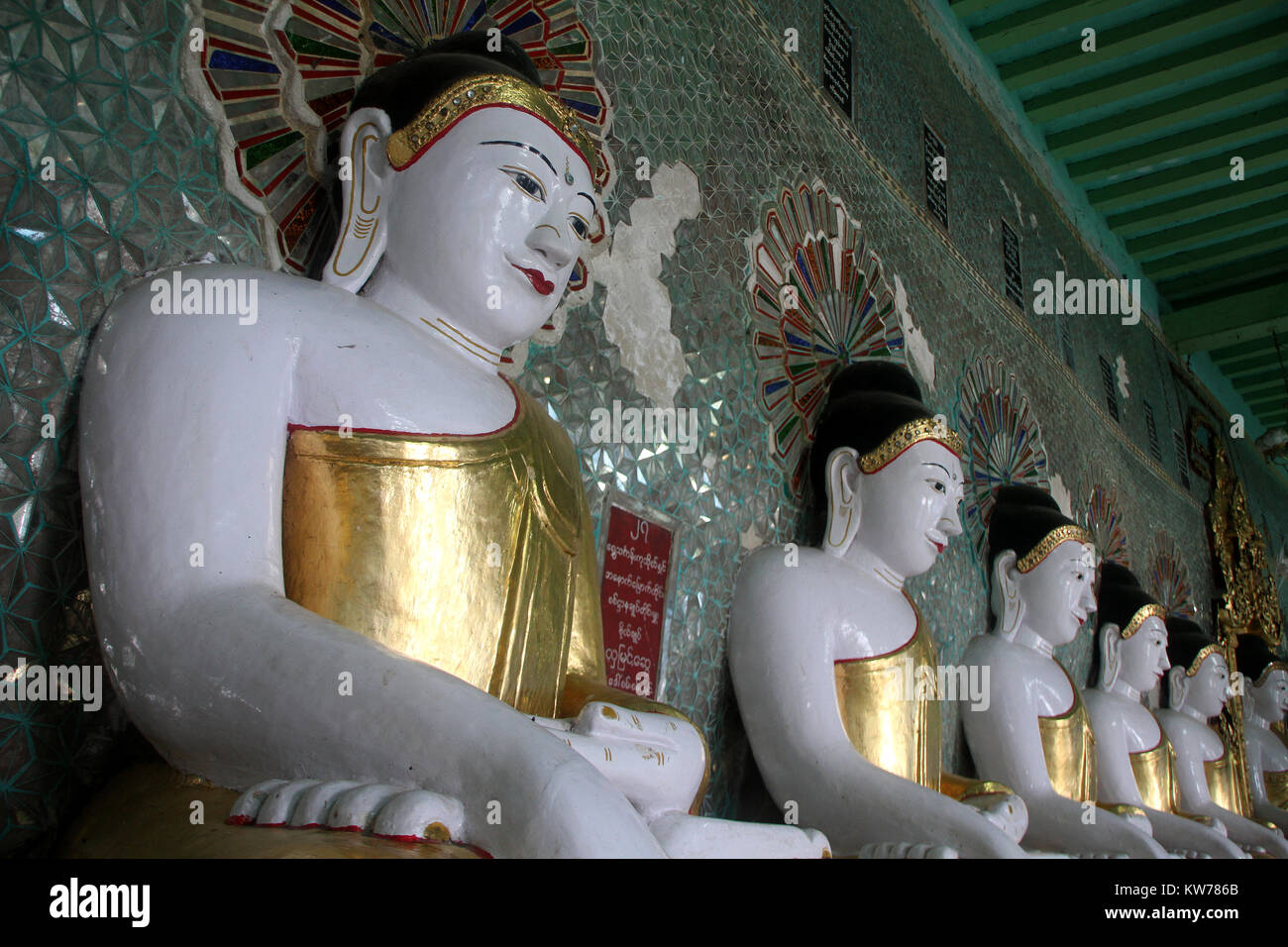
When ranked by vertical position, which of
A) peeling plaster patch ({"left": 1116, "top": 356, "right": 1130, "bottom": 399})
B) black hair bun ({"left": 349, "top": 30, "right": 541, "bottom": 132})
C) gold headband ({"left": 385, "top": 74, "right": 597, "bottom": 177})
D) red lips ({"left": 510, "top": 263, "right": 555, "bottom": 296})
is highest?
peeling plaster patch ({"left": 1116, "top": 356, "right": 1130, "bottom": 399})

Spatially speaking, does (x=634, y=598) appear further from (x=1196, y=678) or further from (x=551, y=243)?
(x=1196, y=678)

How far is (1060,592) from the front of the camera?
3809 mm

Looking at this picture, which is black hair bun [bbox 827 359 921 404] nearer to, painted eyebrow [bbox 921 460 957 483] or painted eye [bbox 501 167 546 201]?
painted eyebrow [bbox 921 460 957 483]

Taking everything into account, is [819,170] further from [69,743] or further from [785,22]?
[69,743]

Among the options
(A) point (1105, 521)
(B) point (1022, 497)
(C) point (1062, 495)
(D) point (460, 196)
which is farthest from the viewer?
(A) point (1105, 521)

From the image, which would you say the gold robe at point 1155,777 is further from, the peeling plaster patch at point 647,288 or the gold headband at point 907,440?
the peeling plaster patch at point 647,288

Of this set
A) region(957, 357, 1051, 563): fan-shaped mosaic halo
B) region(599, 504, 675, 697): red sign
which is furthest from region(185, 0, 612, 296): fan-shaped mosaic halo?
region(957, 357, 1051, 563): fan-shaped mosaic halo

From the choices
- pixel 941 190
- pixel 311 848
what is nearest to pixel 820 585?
pixel 311 848

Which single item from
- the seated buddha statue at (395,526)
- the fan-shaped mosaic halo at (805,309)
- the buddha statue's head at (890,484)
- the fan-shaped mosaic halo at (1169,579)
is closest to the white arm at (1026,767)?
the buddha statue's head at (890,484)

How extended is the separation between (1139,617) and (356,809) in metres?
4.34

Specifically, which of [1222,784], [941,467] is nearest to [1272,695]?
[1222,784]

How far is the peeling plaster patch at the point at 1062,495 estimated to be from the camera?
4.98 m

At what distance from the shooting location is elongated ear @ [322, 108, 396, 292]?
182 cm

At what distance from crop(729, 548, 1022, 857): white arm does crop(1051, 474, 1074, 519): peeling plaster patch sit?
273 centimetres
